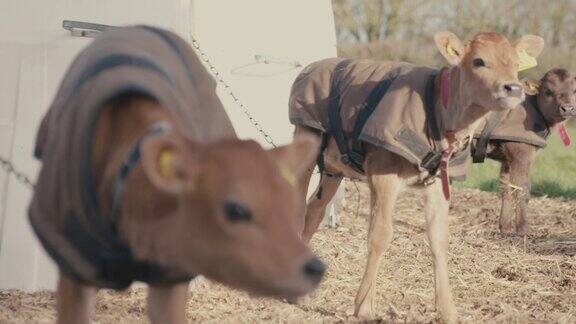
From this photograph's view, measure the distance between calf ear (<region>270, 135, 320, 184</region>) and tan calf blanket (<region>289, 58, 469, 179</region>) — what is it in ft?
11.4

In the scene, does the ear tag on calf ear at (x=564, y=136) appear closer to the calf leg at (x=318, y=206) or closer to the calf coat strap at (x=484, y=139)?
the calf coat strap at (x=484, y=139)

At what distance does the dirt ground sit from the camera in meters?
7.05

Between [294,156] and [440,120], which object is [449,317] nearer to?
[440,120]

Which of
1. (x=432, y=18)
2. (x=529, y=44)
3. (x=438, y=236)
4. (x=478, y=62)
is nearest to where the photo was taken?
(x=478, y=62)

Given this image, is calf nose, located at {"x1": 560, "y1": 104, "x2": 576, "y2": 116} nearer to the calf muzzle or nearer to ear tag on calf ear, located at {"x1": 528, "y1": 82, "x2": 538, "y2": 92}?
ear tag on calf ear, located at {"x1": 528, "y1": 82, "x2": 538, "y2": 92}

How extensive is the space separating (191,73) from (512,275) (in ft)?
18.1

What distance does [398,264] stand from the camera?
9.33 metres

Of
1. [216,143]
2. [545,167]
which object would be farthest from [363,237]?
[545,167]

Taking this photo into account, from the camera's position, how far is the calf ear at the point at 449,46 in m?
7.54

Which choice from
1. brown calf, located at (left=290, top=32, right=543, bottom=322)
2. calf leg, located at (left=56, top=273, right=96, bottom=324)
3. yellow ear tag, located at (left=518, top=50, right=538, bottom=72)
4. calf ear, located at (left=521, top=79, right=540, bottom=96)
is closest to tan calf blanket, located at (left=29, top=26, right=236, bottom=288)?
calf leg, located at (left=56, top=273, right=96, bottom=324)

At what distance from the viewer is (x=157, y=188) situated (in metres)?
3.31

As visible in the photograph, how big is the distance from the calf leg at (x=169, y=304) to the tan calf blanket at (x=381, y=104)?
Result: 9.57 ft

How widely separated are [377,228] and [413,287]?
4.23 feet

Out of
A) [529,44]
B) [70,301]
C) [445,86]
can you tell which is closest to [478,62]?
[445,86]
